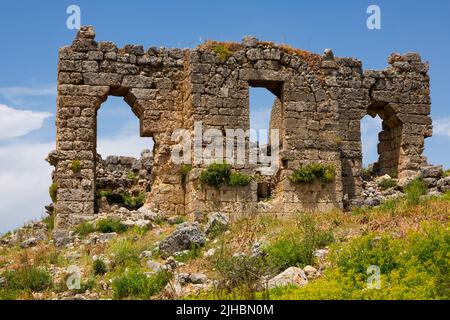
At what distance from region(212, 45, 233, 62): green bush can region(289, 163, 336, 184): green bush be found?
10.2 feet

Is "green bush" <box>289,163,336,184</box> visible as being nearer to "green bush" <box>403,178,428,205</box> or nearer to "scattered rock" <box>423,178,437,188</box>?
"green bush" <box>403,178,428,205</box>

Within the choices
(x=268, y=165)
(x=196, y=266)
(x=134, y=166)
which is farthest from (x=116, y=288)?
(x=134, y=166)

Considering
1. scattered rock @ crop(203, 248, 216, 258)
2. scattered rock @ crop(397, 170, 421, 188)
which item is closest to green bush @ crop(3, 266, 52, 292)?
scattered rock @ crop(203, 248, 216, 258)

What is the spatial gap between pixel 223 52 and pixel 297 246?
7220 mm

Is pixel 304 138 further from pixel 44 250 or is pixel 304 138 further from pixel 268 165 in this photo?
pixel 44 250

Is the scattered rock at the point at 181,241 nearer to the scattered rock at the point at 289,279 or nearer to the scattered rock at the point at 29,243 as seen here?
the scattered rock at the point at 289,279

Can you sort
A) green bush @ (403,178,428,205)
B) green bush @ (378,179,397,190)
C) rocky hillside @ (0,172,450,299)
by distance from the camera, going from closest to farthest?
rocky hillside @ (0,172,450,299), green bush @ (403,178,428,205), green bush @ (378,179,397,190)

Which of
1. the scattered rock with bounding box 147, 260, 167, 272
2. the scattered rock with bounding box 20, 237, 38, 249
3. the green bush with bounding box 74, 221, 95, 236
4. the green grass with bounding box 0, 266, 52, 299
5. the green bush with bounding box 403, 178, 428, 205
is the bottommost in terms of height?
the green grass with bounding box 0, 266, 52, 299

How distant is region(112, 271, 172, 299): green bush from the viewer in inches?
444

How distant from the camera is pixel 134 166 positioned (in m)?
20.9

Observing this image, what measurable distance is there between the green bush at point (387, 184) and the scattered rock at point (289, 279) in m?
9.61

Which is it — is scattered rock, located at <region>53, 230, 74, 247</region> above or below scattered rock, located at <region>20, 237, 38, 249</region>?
above

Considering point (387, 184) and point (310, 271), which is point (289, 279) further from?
point (387, 184)
